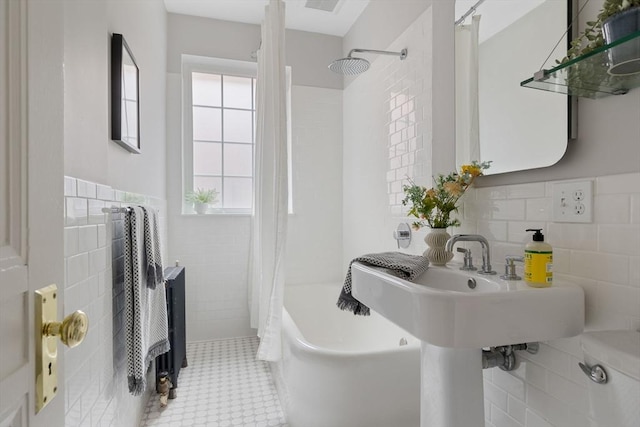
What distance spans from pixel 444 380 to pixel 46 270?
116cm

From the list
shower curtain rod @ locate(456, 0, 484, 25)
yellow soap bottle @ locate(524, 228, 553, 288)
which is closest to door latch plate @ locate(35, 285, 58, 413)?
yellow soap bottle @ locate(524, 228, 553, 288)

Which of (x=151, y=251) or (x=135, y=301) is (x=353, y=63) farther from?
(x=135, y=301)

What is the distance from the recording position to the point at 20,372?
486 mm

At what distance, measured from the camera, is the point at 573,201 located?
109cm

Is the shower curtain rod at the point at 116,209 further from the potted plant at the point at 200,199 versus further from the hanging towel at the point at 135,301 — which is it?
the potted plant at the point at 200,199

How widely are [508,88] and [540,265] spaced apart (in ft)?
2.29

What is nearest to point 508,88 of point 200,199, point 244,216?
point 244,216

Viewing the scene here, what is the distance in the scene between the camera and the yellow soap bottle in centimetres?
103

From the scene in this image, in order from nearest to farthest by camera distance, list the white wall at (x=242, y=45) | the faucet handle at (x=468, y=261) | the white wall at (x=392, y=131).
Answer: the faucet handle at (x=468, y=261) < the white wall at (x=392, y=131) < the white wall at (x=242, y=45)

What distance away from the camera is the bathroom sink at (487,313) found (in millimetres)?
916

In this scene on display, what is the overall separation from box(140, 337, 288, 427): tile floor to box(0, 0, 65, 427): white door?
1.57 meters

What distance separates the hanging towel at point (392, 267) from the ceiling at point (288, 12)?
2241 millimetres

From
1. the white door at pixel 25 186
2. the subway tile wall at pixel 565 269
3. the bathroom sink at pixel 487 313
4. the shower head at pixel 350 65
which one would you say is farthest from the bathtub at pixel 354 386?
the shower head at pixel 350 65

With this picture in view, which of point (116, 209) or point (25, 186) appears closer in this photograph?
point (25, 186)
